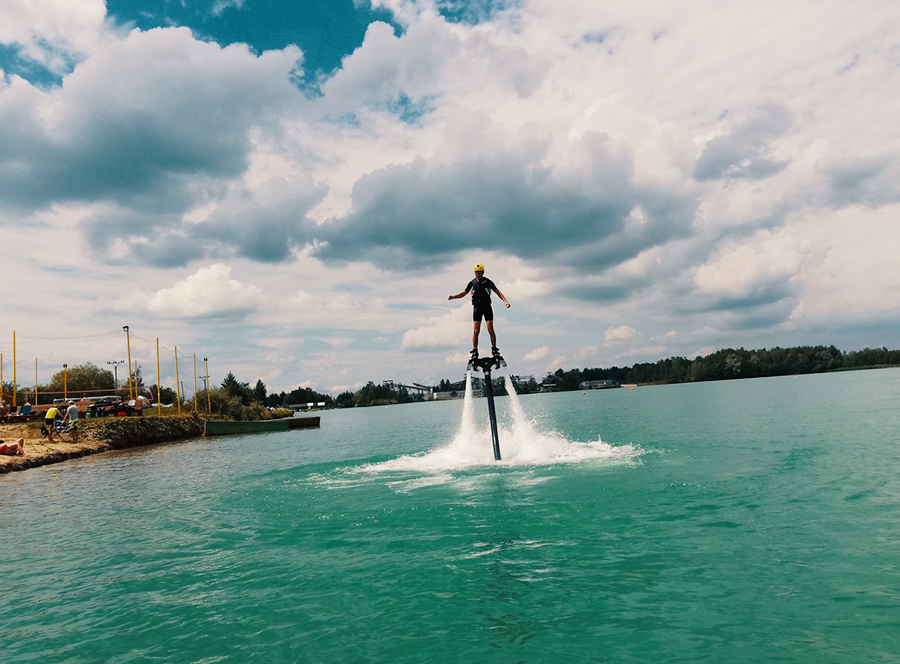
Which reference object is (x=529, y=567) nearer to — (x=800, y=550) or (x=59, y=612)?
(x=800, y=550)

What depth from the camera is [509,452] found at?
97.8 ft

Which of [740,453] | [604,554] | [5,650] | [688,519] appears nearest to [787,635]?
[604,554]

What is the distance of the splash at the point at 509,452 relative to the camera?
2675 centimetres

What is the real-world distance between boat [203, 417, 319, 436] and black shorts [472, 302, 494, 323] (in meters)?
61.2

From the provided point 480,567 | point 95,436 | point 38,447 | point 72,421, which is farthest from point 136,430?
point 480,567

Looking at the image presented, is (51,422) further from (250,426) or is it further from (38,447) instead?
(250,426)

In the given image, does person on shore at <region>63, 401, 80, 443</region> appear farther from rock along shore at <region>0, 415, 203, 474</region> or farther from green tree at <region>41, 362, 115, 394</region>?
green tree at <region>41, 362, 115, 394</region>

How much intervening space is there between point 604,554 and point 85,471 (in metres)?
33.2

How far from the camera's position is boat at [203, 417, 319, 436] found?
243ft

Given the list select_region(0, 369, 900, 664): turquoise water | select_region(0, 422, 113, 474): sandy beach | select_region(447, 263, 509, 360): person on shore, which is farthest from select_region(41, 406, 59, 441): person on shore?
select_region(447, 263, 509, 360): person on shore

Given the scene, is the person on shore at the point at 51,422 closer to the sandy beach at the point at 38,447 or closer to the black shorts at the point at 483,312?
the sandy beach at the point at 38,447

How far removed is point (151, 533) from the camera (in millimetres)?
16328

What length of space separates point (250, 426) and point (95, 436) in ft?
99.6

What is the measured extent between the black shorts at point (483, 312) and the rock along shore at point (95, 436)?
103 feet
